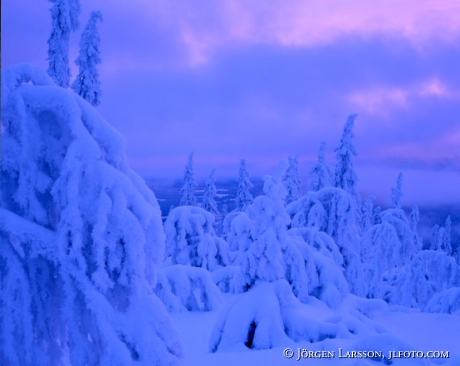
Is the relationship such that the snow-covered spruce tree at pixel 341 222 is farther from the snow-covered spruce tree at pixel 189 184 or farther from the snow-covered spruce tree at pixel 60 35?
the snow-covered spruce tree at pixel 189 184

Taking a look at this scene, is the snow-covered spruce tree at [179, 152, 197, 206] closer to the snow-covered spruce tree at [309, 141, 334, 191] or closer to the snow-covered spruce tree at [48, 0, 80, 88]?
the snow-covered spruce tree at [309, 141, 334, 191]

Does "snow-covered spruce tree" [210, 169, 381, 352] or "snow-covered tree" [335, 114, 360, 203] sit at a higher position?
"snow-covered tree" [335, 114, 360, 203]

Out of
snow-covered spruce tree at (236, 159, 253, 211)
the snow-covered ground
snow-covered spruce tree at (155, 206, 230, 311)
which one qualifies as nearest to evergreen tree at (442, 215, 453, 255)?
snow-covered spruce tree at (236, 159, 253, 211)

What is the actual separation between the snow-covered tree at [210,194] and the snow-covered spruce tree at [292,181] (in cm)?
864

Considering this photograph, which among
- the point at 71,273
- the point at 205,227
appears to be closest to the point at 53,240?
the point at 71,273

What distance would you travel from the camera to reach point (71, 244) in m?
3.87

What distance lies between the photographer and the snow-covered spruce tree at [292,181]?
41375 mm

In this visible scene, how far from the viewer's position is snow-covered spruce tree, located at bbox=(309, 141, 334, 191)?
34.2 meters

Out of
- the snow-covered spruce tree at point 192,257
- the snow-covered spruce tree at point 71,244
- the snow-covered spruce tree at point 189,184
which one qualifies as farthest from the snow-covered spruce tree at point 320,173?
the snow-covered spruce tree at point 71,244

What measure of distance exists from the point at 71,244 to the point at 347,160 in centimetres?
2707

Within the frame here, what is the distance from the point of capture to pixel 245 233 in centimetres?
1789

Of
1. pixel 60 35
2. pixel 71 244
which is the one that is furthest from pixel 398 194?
pixel 71 244

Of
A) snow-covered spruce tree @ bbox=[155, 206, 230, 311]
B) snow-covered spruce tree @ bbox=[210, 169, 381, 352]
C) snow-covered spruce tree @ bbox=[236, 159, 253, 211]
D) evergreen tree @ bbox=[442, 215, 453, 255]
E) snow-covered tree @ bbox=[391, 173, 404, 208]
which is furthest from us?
evergreen tree @ bbox=[442, 215, 453, 255]

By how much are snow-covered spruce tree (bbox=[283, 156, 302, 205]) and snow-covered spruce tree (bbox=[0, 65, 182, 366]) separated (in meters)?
37.0
